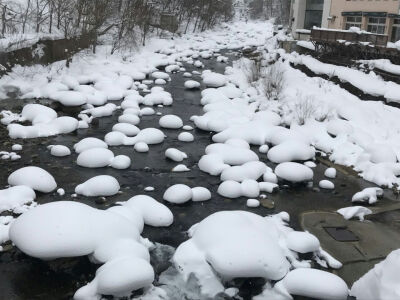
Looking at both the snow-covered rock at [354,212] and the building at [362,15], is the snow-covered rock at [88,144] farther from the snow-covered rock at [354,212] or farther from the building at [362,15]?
the building at [362,15]

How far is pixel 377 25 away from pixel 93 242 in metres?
21.0

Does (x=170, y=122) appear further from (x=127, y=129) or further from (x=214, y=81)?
(x=214, y=81)

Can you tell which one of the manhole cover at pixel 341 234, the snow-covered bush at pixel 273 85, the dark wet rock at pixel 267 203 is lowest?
the manhole cover at pixel 341 234

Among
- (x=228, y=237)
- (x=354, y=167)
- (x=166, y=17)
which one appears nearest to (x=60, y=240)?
(x=228, y=237)

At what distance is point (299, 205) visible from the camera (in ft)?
24.2

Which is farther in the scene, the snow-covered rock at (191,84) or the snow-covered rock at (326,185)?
the snow-covered rock at (191,84)

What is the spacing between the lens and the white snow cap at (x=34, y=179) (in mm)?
7145

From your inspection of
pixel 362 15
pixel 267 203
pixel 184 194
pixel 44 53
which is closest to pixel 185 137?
pixel 184 194

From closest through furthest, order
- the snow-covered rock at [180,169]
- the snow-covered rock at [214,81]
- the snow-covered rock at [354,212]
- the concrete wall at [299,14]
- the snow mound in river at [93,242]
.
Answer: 1. the snow mound in river at [93,242]
2. the snow-covered rock at [354,212]
3. the snow-covered rock at [180,169]
4. the snow-covered rock at [214,81]
5. the concrete wall at [299,14]

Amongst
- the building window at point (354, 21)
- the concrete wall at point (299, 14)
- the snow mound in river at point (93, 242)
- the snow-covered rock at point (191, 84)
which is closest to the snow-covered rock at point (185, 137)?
the snow mound in river at point (93, 242)

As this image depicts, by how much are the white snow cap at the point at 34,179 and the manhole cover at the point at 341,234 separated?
15.0 ft

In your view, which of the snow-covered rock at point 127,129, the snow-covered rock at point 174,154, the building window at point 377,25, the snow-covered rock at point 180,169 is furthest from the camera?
the building window at point 377,25

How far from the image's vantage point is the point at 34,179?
23.5 ft

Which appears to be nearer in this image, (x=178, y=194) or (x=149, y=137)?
(x=178, y=194)
